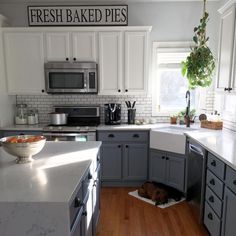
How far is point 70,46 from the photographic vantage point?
346 cm

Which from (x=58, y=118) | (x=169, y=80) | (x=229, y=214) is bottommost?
(x=229, y=214)

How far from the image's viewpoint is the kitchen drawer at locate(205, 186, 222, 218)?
6.48 feet

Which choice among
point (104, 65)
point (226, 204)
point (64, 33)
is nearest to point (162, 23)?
point (104, 65)

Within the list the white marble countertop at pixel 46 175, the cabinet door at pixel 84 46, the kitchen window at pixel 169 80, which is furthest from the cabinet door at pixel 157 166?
the cabinet door at pixel 84 46

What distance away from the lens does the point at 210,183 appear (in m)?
2.19

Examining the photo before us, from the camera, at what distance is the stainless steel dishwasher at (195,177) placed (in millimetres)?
2395

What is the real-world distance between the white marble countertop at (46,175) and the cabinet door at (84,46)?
1864 millimetres

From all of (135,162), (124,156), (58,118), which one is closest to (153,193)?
(135,162)

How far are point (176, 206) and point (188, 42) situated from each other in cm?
252

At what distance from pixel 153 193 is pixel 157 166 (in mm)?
413

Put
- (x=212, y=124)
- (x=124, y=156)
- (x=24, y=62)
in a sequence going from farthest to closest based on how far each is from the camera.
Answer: (x=24, y=62), (x=124, y=156), (x=212, y=124)

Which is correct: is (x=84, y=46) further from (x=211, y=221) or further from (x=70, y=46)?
(x=211, y=221)

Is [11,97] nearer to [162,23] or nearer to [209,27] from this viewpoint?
[162,23]

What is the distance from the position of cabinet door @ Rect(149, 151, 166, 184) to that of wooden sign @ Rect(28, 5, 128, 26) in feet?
6.82
